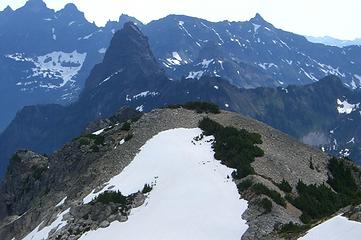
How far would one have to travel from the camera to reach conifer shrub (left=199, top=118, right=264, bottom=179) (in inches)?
1624

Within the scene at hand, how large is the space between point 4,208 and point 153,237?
46.9 metres

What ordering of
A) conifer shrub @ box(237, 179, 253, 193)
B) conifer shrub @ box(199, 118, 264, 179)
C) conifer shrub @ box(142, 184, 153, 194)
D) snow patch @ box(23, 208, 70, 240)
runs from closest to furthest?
conifer shrub @ box(237, 179, 253, 193)
conifer shrub @ box(142, 184, 153, 194)
snow patch @ box(23, 208, 70, 240)
conifer shrub @ box(199, 118, 264, 179)

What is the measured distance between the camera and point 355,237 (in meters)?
23.6

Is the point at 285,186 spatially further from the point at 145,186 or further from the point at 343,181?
the point at 145,186

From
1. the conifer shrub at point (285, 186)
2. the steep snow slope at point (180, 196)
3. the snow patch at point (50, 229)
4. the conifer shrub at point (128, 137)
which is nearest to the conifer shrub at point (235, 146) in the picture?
the steep snow slope at point (180, 196)

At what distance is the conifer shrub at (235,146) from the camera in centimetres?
4125

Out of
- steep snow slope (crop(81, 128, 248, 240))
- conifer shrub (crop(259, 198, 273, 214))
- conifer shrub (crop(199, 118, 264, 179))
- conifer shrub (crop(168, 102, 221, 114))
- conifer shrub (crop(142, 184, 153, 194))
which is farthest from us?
conifer shrub (crop(168, 102, 221, 114))

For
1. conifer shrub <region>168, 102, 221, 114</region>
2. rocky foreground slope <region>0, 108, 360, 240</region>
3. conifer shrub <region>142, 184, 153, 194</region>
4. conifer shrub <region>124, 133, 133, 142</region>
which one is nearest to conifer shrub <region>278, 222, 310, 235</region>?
rocky foreground slope <region>0, 108, 360, 240</region>

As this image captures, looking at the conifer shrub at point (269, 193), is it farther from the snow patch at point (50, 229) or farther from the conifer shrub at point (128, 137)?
the conifer shrub at point (128, 137)

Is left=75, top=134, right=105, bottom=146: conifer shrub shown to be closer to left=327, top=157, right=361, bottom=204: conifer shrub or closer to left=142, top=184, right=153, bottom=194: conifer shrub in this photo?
left=142, top=184, right=153, bottom=194: conifer shrub

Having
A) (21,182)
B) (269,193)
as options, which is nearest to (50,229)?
(269,193)

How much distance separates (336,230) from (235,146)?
65.7ft

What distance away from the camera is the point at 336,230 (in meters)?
25.2

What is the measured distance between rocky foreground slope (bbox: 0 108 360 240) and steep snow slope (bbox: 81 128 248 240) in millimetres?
810
